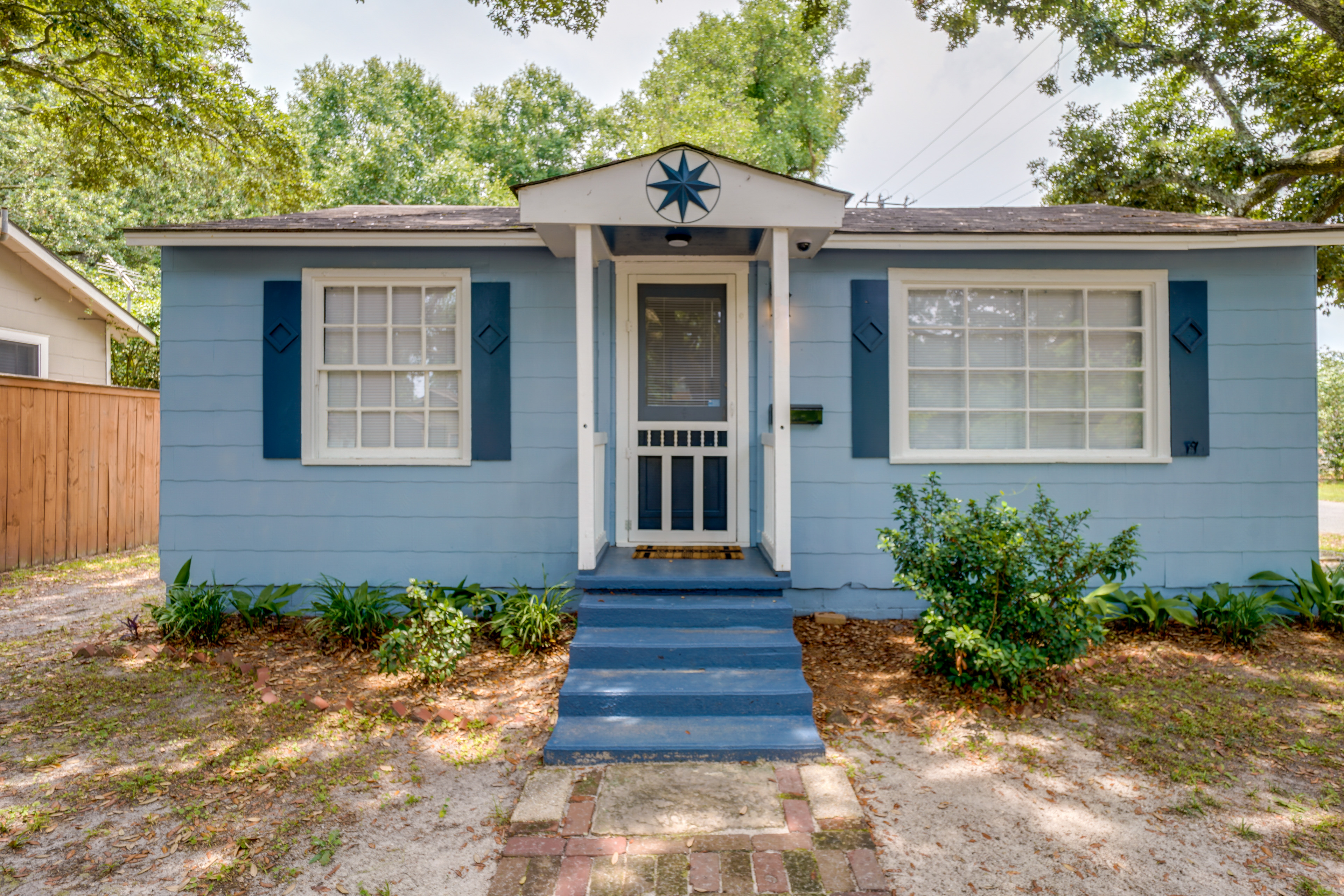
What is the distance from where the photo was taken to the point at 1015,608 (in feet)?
10.8

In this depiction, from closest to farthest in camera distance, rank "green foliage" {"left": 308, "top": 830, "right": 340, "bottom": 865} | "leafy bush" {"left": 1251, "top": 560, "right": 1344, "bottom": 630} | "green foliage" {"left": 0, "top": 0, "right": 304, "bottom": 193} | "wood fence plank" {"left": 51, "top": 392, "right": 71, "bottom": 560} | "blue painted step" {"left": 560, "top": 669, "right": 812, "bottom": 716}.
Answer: "green foliage" {"left": 308, "top": 830, "right": 340, "bottom": 865}, "blue painted step" {"left": 560, "top": 669, "right": 812, "bottom": 716}, "leafy bush" {"left": 1251, "top": 560, "right": 1344, "bottom": 630}, "green foliage" {"left": 0, "top": 0, "right": 304, "bottom": 193}, "wood fence plank" {"left": 51, "top": 392, "right": 71, "bottom": 560}

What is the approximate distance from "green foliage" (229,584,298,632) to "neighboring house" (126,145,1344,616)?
0.13 metres

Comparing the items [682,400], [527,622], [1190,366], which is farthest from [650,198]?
[1190,366]

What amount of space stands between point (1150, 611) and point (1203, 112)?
8.23 metres

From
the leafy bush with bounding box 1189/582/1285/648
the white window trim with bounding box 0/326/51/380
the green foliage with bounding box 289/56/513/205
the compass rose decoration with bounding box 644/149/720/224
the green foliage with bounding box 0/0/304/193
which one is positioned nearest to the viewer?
the compass rose decoration with bounding box 644/149/720/224

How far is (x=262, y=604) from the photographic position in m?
4.52

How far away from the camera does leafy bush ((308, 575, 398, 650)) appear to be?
4.21 m

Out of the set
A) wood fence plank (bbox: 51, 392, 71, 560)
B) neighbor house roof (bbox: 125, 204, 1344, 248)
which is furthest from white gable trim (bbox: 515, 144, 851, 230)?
wood fence plank (bbox: 51, 392, 71, 560)

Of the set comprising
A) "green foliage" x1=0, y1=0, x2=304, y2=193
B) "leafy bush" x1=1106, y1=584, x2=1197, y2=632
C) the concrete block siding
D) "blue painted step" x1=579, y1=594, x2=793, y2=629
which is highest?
"green foliage" x1=0, y1=0, x2=304, y2=193

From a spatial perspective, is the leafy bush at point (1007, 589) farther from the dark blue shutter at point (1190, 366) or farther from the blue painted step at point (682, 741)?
the dark blue shutter at point (1190, 366)

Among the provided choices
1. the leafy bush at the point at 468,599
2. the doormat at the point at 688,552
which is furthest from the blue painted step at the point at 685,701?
the leafy bush at the point at 468,599

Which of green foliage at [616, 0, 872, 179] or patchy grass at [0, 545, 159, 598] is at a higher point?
green foliage at [616, 0, 872, 179]

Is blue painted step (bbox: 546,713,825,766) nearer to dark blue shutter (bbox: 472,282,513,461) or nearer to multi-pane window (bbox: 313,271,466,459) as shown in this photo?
dark blue shutter (bbox: 472,282,513,461)

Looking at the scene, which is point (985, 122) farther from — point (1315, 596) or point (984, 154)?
point (1315, 596)
